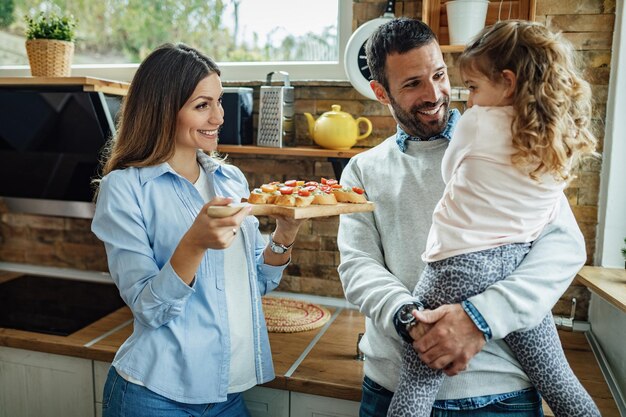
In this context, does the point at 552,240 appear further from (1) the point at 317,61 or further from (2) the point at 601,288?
(1) the point at 317,61

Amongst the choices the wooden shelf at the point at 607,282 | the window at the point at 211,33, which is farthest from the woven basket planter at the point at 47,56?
the wooden shelf at the point at 607,282

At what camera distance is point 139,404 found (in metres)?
1.39

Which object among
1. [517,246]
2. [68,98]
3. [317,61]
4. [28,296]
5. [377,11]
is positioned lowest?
[28,296]

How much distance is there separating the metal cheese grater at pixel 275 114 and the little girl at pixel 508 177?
1.02 m

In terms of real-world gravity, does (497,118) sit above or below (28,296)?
above

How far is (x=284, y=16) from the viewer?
247cm

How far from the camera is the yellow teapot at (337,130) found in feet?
6.77

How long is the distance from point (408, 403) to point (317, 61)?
62.1 inches

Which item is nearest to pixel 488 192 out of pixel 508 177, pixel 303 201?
A: pixel 508 177

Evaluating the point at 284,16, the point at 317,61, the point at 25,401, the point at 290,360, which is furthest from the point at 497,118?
the point at 25,401

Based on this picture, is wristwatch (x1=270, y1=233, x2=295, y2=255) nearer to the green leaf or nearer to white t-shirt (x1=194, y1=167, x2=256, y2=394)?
white t-shirt (x1=194, y1=167, x2=256, y2=394)

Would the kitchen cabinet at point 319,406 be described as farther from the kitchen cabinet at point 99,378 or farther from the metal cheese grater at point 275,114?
the metal cheese grater at point 275,114

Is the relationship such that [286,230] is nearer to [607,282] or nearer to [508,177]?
[508,177]

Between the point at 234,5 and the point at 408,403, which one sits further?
the point at 234,5
